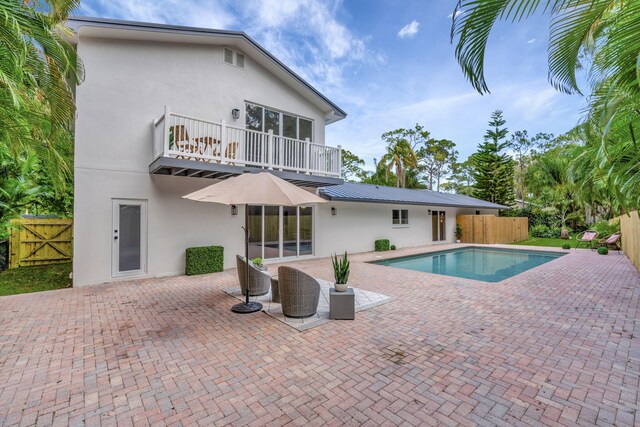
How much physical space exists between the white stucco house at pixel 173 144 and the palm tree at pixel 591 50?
750cm

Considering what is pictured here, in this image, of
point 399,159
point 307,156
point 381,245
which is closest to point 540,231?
point 399,159

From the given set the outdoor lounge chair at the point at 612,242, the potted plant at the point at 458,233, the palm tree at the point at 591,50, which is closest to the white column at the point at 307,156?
the palm tree at the point at 591,50

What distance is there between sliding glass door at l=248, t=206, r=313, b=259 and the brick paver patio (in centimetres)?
463

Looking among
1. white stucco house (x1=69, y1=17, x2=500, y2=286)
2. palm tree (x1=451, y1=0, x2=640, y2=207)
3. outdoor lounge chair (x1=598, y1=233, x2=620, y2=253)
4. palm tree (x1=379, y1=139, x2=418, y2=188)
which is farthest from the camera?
palm tree (x1=379, y1=139, x2=418, y2=188)

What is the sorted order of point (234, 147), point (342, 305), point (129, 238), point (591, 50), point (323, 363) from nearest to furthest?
point (591, 50) < point (323, 363) < point (342, 305) < point (129, 238) < point (234, 147)

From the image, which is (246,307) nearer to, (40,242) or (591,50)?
(591,50)

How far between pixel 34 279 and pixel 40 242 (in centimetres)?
283

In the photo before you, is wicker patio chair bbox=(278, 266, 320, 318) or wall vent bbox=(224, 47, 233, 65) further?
wall vent bbox=(224, 47, 233, 65)

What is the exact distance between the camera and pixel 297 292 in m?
5.27

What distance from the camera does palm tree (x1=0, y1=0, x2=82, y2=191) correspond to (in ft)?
11.2

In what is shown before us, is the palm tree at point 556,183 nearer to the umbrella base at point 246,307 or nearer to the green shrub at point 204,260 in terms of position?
the green shrub at point 204,260

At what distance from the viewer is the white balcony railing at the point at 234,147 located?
827 cm

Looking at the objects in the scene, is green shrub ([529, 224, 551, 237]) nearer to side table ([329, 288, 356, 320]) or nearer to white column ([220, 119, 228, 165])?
side table ([329, 288, 356, 320])

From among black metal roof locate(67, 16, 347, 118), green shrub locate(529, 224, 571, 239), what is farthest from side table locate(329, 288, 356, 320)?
green shrub locate(529, 224, 571, 239)
